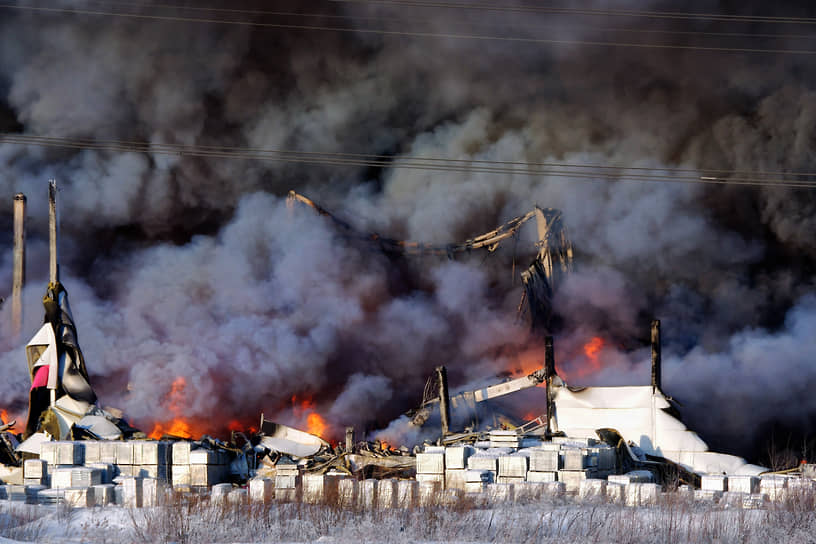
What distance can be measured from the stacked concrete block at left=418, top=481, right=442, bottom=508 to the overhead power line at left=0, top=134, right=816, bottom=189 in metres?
18.9

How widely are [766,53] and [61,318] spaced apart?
28432 mm

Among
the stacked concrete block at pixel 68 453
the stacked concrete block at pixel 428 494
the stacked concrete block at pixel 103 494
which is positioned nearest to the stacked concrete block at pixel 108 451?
the stacked concrete block at pixel 68 453

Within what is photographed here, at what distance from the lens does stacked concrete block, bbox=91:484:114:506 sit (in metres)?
19.1

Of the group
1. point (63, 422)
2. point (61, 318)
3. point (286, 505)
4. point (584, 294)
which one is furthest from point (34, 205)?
point (286, 505)

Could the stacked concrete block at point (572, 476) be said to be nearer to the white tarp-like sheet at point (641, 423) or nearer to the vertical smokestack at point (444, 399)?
the white tarp-like sheet at point (641, 423)

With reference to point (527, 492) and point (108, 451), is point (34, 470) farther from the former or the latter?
point (527, 492)

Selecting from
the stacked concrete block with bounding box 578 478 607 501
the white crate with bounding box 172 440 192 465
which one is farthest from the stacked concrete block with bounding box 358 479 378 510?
the white crate with bounding box 172 440 192 465

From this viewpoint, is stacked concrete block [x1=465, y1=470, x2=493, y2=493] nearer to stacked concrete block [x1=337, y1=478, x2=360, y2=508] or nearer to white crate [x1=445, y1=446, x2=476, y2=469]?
white crate [x1=445, y1=446, x2=476, y2=469]

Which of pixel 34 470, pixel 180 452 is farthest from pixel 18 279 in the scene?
pixel 180 452

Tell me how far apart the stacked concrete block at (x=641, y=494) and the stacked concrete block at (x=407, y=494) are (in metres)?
4.20

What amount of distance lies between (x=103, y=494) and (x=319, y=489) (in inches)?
173

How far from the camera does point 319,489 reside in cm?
2023

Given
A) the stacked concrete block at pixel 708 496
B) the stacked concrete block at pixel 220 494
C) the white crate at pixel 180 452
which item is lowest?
the stacked concrete block at pixel 708 496

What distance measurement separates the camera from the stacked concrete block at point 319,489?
1765 centimetres
